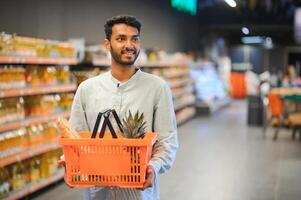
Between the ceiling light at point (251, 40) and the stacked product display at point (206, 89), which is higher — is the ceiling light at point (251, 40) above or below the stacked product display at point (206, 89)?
above

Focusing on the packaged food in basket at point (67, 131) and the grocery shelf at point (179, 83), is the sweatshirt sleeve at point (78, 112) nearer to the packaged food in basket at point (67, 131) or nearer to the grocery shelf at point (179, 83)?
the packaged food in basket at point (67, 131)

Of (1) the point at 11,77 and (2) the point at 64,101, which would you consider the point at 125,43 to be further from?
(2) the point at 64,101

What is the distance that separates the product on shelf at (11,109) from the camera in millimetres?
5158

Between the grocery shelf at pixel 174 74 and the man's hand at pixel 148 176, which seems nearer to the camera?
the man's hand at pixel 148 176

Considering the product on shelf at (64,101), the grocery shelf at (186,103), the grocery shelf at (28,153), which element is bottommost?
the grocery shelf at (186,103)

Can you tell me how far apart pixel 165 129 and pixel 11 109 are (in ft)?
11.3

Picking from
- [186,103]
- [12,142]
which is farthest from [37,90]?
[186,103]

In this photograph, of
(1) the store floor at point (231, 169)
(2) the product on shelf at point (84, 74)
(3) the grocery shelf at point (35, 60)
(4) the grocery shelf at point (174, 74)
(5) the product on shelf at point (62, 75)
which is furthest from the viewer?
(4) the grocery shelf at point (174, 74)

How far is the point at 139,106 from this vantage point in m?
2.30

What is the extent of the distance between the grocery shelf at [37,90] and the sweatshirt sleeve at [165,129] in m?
3.09

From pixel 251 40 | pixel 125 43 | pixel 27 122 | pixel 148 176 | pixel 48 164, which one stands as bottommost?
pixel 48 164

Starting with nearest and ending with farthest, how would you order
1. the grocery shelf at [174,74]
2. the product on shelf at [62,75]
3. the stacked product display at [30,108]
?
the stacked product display at [30,108], the product on shelf at [62,75], the grocery shelf at [174,74]

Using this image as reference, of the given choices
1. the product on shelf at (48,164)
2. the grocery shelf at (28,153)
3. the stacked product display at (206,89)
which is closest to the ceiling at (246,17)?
the stacked product display at (206,89)

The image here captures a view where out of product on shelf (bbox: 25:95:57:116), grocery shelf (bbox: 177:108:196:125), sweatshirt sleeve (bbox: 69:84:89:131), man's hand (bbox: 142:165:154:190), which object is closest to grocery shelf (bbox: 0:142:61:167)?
product on shelf (bbox: 25:95:57:116)
